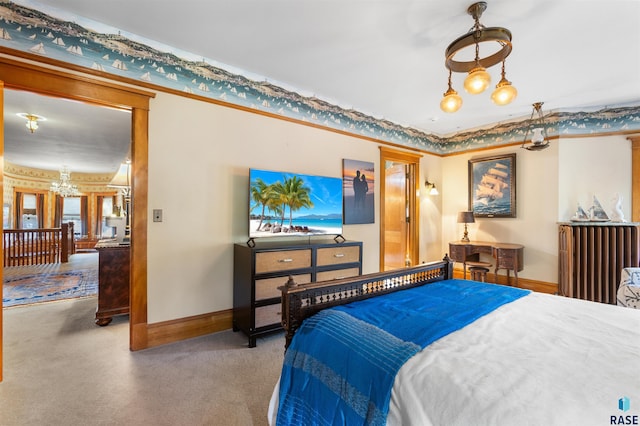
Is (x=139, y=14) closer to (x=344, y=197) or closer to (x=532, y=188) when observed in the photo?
(x=344, y=197)

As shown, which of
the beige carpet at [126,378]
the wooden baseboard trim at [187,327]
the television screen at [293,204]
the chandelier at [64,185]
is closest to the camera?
the beige carpet at [126,378]

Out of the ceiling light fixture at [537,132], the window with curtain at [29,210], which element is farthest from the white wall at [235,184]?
the window with curtain at [29,210]

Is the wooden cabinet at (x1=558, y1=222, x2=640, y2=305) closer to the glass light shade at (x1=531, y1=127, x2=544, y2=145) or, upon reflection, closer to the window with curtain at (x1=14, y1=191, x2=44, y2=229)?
the glass light shade at (x1=531, y1=127, x2=544, y2=145)

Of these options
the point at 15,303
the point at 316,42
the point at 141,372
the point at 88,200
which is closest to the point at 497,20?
the point at 316,42

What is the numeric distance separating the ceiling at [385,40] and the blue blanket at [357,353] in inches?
84.6

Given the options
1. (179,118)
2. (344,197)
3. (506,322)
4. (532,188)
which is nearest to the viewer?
(506,322)

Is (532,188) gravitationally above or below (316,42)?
below

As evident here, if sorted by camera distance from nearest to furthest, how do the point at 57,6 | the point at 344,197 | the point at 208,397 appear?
the point at 208,397, the point at 57,6, the point at 344,197

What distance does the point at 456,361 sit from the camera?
41.4 inches

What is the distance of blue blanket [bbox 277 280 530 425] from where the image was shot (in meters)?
1.07

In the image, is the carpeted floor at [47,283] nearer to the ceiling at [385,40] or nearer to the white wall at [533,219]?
the ceiling at [385,40]

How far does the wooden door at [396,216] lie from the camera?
5156 mm

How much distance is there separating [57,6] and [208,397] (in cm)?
310

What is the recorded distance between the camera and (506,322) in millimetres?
1447
